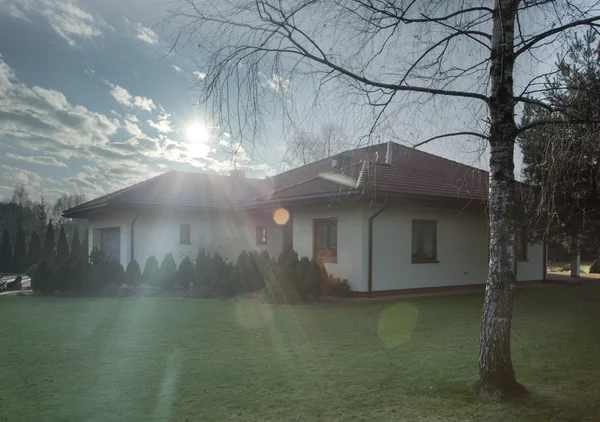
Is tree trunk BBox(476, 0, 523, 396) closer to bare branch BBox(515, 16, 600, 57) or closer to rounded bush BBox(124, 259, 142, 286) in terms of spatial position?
bare branch BBox(515, 16, 600, 57)

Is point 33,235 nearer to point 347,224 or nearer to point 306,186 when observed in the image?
point 306,186

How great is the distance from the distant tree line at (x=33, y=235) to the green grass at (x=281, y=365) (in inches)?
340

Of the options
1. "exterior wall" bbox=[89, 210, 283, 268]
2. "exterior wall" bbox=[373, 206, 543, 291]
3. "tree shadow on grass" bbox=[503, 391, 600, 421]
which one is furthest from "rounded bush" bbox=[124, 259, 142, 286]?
"tree shadow on grass" bbox=[503, 391, 600, 421]

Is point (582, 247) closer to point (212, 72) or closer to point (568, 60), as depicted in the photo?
point (568, 60)

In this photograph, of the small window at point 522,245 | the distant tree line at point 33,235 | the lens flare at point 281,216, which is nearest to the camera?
the small window at point 522,245

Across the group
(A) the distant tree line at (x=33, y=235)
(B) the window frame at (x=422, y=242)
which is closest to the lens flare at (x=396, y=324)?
(B) the window frame at (x=422, y=242)

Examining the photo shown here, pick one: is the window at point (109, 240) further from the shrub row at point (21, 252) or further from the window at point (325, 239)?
the shrub row at point (21, 252)

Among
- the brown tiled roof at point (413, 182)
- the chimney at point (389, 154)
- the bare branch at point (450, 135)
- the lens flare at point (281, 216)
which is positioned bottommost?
the lens flare at point (281, 216)

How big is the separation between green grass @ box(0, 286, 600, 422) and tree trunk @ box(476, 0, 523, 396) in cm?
33

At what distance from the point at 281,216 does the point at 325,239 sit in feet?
13.6

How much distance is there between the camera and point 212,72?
438cm

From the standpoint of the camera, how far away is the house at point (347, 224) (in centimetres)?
1323

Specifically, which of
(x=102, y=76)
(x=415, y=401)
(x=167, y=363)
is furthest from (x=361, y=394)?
(x=102, y=76)

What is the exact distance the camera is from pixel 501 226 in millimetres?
4578
